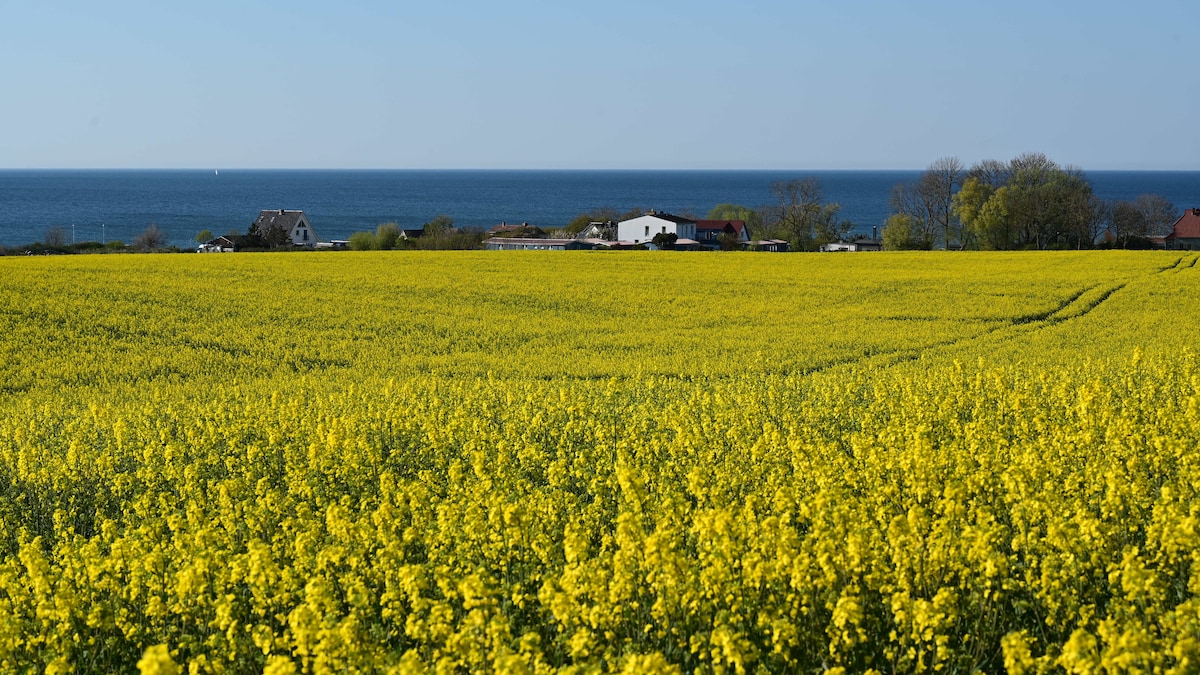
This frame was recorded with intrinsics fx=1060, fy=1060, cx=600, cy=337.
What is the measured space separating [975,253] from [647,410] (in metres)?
41.6

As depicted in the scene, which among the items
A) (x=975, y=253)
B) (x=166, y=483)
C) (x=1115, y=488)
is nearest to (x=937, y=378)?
(x=1115, y=488)

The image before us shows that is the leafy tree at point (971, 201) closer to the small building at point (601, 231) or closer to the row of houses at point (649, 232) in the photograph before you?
the row of houses at point (649, 232)

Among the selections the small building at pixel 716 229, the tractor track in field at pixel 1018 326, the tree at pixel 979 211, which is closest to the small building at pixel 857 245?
the small building at pixel 716 229

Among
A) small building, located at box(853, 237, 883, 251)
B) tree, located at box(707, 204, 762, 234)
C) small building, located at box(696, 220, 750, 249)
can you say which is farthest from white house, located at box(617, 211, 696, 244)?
small building, located at box(853, 237, 883, 251)

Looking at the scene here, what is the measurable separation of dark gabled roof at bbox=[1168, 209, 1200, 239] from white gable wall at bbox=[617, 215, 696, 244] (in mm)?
46276

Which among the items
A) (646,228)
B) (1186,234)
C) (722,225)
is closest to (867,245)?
(722,225)

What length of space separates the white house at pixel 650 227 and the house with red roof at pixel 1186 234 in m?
44.4

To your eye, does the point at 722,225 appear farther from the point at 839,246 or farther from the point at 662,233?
the point at 662,233

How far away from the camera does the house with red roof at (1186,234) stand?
98519mm

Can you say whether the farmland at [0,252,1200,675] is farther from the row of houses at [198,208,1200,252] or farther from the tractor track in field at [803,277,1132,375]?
the row of houses at [198,208,1200,252]

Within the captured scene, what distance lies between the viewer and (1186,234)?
332 feet

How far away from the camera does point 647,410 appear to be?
50.0ft

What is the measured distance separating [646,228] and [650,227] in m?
0.42

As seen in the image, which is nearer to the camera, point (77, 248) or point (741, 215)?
point (77, 248)
